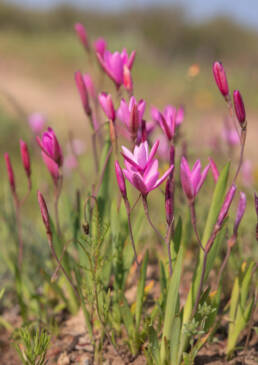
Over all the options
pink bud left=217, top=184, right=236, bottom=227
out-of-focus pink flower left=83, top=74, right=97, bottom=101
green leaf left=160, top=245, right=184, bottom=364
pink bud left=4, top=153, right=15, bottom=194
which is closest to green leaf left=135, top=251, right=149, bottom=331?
green leaf left=160, top=245, right=184, bottom=364

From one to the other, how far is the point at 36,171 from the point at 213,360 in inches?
139

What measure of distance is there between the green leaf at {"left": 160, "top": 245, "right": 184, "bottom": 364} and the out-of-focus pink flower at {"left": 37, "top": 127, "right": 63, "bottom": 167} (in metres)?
0.43

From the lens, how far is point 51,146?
1104 millimetres

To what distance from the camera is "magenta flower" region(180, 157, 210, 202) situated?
94 cm

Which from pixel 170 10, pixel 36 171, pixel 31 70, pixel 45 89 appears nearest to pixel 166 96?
pixel 45 89

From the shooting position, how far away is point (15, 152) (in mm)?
5160

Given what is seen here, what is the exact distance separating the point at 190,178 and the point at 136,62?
11.2 m

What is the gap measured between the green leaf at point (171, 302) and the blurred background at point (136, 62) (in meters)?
0.79

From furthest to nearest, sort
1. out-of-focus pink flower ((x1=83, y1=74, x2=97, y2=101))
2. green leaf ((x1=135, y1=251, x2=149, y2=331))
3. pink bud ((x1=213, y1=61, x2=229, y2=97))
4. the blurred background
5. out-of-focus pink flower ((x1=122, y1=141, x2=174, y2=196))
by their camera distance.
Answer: the blurred background, out-of-focus pink flower ((x1=83, y1=74, x2=97, y2=101)), green leaf ((x1=135, y1=251, x2=149, y2=331)), pink bud ((x1=213, y1=61, x2=229, y2=97)), out-of-focus pink flower ((x1=122, y1=141, x2=174, y2=196))

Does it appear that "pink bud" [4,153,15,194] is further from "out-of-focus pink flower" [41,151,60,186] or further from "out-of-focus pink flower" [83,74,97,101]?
"out-of-focus pink flower" [83,74,97,101]

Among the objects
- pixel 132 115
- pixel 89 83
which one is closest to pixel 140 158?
pixel 132 115

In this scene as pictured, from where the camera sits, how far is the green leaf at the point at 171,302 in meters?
1.07

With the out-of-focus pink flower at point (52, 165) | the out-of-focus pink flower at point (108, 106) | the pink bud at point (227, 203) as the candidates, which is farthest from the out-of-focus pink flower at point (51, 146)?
the pink bud at point (227, 203)

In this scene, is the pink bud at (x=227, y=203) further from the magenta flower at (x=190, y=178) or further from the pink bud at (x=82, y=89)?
the pink bud at (x=82, y=89)
